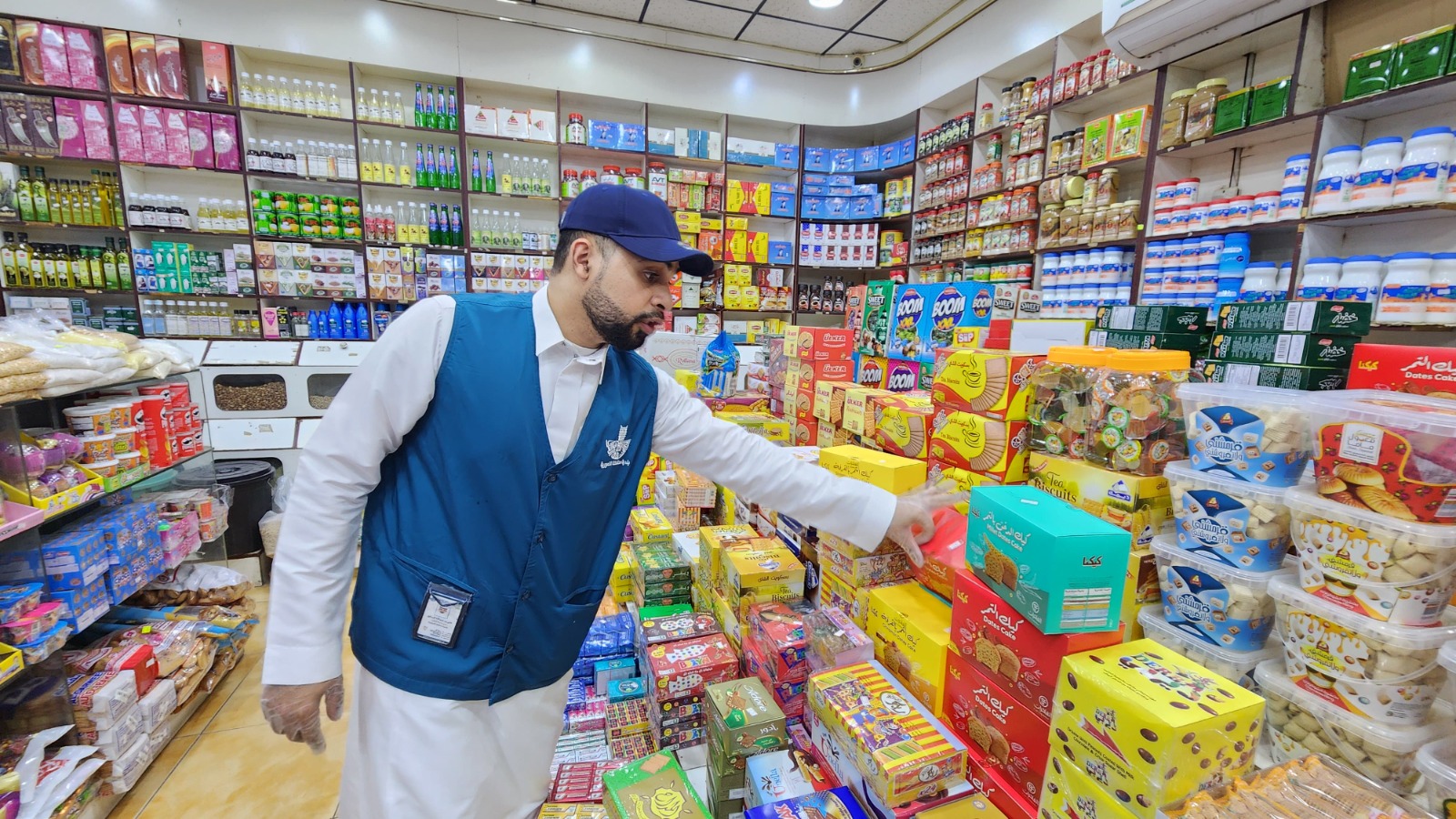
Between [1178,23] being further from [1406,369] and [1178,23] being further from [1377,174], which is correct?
[1406,369]

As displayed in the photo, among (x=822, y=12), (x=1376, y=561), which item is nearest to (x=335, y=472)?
(x=1376, y=561)

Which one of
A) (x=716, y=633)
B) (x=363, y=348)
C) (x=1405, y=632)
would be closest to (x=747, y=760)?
(x=716, y=633)

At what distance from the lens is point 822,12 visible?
16.1ft

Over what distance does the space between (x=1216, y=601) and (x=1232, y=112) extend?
294cm

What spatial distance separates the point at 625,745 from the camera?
1675 millimetres

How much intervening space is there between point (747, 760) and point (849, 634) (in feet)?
1.29

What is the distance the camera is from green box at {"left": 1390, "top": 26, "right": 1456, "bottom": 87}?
2.13 meters

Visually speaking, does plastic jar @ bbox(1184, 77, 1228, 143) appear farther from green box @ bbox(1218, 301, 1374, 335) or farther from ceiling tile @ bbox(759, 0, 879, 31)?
ceiling tile @ bbox(759, 0, 879, 31)

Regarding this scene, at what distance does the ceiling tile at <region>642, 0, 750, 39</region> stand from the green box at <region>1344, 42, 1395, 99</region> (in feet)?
13.4

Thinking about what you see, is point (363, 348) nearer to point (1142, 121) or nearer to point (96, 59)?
point (96, 59)

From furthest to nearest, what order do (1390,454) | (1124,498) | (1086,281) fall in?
(1086,281)
(1124,498)
(1390,454)

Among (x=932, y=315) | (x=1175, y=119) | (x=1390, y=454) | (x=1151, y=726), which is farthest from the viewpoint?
(x=1175, y=119)

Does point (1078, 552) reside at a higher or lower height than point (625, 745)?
higher

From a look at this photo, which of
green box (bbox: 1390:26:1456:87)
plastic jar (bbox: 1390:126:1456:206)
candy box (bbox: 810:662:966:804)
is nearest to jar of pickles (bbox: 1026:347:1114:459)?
candy box (bbox: 810:662:966:804)
